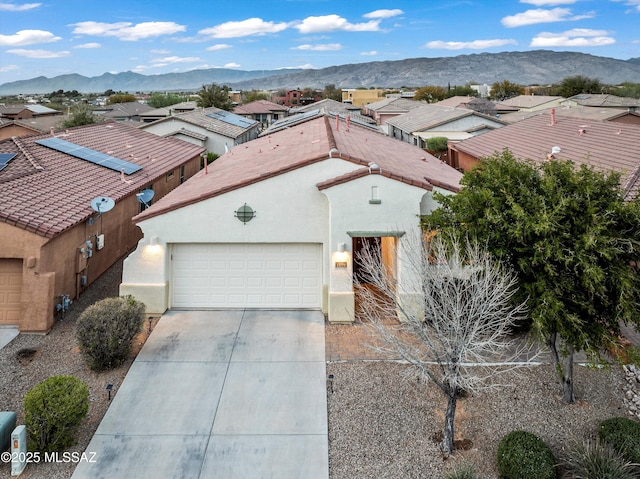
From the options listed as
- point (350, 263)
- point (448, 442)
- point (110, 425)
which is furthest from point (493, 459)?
point (110, 425)

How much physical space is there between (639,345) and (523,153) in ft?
40.7

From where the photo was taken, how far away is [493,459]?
848cm

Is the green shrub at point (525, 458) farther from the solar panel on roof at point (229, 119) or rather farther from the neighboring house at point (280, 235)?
the solar panel on roof at point (229, 119)

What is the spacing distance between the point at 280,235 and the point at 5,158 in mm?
11553

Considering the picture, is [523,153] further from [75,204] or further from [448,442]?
[75,204]

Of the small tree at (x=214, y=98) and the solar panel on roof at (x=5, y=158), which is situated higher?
the small tree at (x=214, y=98)

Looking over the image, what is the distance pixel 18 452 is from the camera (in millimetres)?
8133

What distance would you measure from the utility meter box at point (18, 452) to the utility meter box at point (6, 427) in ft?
1.51

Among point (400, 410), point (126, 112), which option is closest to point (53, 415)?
point (400, 410)

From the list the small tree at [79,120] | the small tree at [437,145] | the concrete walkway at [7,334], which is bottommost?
the concrete walkway at [7,334]

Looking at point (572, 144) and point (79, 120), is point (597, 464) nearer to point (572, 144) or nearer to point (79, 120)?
point (572, 144)

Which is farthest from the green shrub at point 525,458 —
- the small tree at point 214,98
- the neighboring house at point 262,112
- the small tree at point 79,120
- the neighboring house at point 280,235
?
the small tree at point 214,98

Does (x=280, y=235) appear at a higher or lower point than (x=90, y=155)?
lower

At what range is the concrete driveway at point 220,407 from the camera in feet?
27.7
